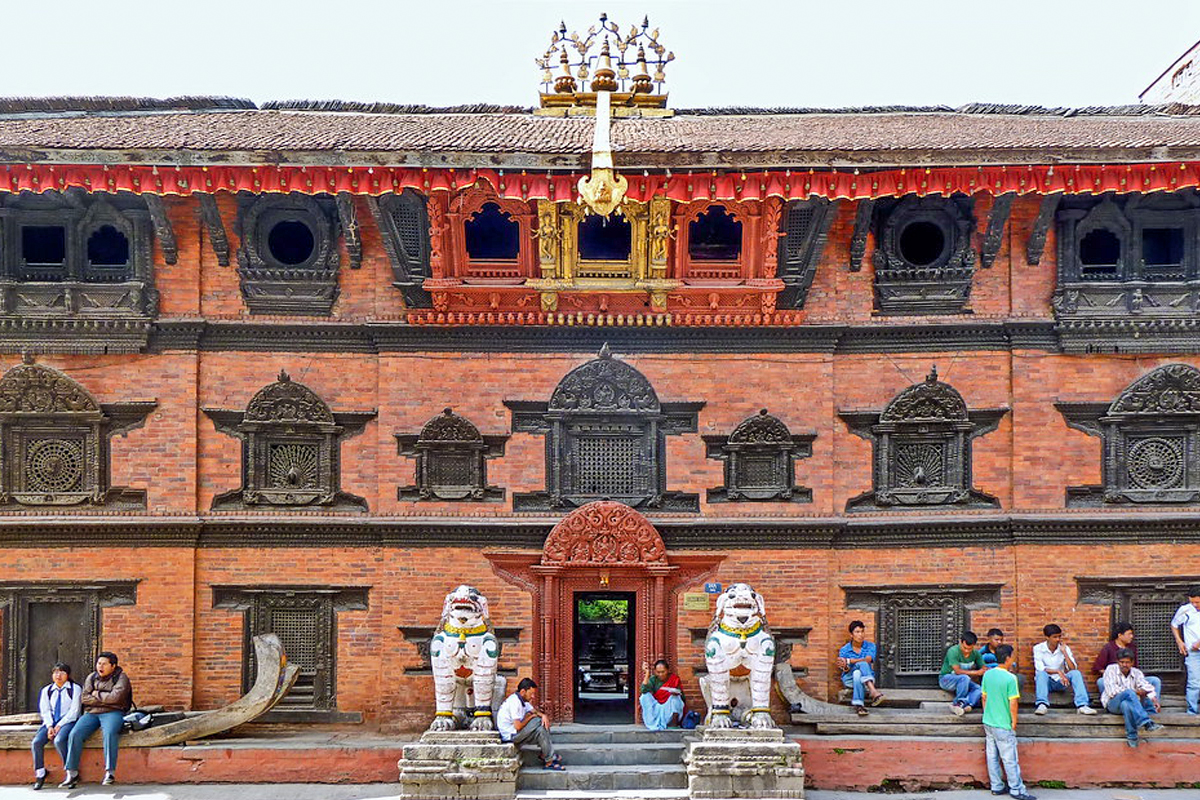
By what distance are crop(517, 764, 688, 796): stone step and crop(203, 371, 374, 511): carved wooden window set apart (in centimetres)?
346

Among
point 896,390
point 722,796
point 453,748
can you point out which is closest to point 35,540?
point 453,748

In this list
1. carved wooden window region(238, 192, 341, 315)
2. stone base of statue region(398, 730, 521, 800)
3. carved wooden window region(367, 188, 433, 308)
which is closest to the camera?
stone base of statue region(398, 730, 521, 800)

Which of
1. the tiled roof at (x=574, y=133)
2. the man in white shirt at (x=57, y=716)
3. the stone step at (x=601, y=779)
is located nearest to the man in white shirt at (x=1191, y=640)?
the tiled roof at (x=574, y=133)

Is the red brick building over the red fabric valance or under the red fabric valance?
under

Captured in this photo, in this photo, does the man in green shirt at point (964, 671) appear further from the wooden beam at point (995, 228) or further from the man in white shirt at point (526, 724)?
the man in white shirt at point (526, 724)

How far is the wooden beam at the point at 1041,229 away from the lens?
9867mm

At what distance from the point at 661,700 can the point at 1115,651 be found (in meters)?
4.83

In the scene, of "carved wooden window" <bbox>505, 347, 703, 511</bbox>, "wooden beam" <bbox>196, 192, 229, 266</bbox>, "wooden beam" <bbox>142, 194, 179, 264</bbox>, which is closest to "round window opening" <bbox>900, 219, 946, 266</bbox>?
"carved wooden window" <bbox>505, 347, 703, 511</bbox>

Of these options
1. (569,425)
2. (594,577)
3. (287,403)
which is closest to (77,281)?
(287,403)

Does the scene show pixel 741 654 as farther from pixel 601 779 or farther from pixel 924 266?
pixel 924 266

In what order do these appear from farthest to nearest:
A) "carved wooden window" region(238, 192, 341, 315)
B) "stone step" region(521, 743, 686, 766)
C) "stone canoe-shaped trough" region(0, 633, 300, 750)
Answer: "carved wooden window" region(238, 192, 341, 315) → "stone step" region(521, 743, 686, 766) → "stone canoe-shaped trough" region(0, 633, 300, 750)

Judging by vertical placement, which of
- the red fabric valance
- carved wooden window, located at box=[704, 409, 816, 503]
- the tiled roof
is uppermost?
the tiled roof

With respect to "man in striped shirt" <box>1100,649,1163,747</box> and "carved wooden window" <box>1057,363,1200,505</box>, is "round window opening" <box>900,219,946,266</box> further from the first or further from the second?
"man in striped shirt" <box>1100,649,1163,747</box>

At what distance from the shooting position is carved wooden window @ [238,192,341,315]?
1009 cm
